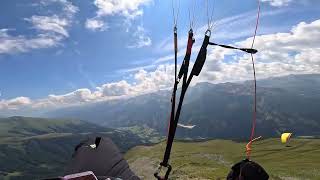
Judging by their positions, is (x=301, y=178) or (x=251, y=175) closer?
(x=251, y=175)

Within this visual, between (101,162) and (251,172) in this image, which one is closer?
(251,172)

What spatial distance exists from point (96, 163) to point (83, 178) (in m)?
1.90

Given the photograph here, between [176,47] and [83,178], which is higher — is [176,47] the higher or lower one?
the higher one

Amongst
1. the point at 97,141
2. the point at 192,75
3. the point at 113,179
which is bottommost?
the point at 113,179

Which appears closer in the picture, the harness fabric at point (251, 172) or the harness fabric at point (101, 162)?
the harness fabric at point (251, 172)

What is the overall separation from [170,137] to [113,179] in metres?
2.00

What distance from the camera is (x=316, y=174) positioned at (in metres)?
85.9

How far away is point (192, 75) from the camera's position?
5305 mm

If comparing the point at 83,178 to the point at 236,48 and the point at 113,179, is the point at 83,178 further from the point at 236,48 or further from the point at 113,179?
the point at 236,48

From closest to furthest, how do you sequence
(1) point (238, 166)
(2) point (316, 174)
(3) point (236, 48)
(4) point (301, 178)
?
1. (3) point (236, 48)
2. (1) point (238, 166)
3. (4) point (301, 178)
4. (2) point (316, 174)

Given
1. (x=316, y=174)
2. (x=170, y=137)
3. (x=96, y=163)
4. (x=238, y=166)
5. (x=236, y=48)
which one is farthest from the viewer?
(x=316, y=174)

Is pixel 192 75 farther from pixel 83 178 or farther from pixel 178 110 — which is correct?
pixel 83 178

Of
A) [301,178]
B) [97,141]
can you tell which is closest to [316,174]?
[301,178]

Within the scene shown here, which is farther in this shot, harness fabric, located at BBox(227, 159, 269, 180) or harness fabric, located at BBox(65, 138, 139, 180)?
harness fabric, located at BBox(65, 138, 139, 180)
